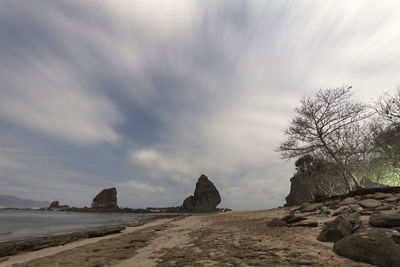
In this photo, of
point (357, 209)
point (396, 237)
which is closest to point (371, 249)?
point (396, 237)

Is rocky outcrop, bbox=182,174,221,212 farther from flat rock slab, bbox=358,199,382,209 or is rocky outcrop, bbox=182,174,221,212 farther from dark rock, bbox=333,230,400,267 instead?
dark rock, bbox=333,230,400,267

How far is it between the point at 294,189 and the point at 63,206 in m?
153

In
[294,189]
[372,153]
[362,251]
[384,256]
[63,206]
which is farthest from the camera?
[63,206]

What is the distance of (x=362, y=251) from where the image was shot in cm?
388

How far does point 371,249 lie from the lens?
379 cm

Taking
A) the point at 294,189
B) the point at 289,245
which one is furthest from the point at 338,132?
the point at 294,189

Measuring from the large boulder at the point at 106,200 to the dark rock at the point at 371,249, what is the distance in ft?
418

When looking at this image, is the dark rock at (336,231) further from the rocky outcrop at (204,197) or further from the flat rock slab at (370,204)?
the rocky outcrop at (204,197)

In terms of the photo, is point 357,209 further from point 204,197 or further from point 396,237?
point 204,197

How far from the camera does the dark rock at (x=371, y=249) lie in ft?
11.6

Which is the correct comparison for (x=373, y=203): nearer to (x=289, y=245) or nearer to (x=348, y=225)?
(x=348, y=225)

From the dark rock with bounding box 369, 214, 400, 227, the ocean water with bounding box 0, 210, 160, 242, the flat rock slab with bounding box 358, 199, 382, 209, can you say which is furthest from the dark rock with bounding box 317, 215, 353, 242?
the ocean water with bounding box 0, 210, 160, 242

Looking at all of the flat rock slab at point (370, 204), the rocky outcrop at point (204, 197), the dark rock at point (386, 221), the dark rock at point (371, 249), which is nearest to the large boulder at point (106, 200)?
the rocky outcrop at point (204, 197)

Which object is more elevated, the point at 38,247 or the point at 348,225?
the point at 348,225
